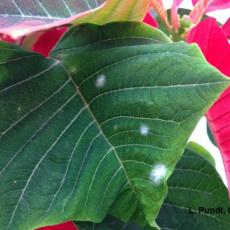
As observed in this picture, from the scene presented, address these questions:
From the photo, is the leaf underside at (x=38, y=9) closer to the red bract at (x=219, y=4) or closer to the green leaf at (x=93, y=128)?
the green leaf at (x=93, y=128)

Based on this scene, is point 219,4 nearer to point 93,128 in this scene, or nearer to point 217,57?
point 217,57

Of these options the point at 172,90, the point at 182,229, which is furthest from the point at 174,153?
the point at 182,229

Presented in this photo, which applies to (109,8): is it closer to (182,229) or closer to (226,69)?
(226,69)

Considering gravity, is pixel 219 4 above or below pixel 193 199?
above

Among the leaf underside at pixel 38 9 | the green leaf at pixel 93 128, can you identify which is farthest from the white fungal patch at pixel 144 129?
the leaf underside at pixel 38 9

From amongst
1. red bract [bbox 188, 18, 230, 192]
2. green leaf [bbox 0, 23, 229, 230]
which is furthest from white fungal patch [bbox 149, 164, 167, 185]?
red bract [bbox 188, 18, 230, 192]

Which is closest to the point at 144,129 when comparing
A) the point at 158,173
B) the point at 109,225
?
the point at 158,173

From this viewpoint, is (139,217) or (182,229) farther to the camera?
(182,229)
